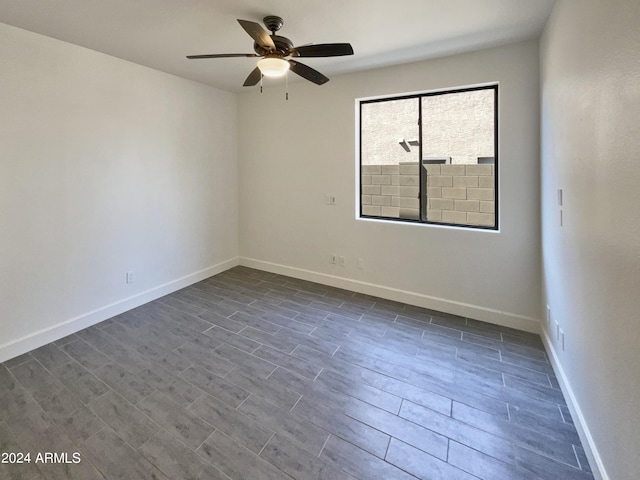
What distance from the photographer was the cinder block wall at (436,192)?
10.6ft

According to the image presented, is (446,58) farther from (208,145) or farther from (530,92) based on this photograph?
(208,145)

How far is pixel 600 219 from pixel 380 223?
2298 millimetres

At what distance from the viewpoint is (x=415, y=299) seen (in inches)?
135

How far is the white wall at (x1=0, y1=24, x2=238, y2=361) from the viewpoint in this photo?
2.45m

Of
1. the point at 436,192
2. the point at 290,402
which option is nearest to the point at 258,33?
the point at 290,402

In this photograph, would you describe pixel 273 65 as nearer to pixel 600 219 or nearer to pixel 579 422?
pixel 600 219

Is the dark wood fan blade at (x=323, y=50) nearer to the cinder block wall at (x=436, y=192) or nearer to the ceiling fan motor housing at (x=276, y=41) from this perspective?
the ceiling fan motor housing at (x=276, y=41)

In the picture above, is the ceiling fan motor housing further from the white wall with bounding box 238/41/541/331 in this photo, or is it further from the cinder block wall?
the cinder block wall

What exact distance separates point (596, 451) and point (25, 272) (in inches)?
165

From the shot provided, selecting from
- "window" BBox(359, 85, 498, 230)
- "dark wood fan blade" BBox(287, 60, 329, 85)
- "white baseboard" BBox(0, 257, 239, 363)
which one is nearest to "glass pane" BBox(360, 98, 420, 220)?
"window" BBox(359, 85, 498, 230)

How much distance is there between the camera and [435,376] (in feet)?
7.29

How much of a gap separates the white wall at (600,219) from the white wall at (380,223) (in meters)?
0.62

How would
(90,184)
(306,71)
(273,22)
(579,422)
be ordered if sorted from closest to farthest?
(579,422), (273,22), (306,71), (90,184)

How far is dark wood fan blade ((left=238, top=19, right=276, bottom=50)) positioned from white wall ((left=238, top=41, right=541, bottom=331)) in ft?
3.98
